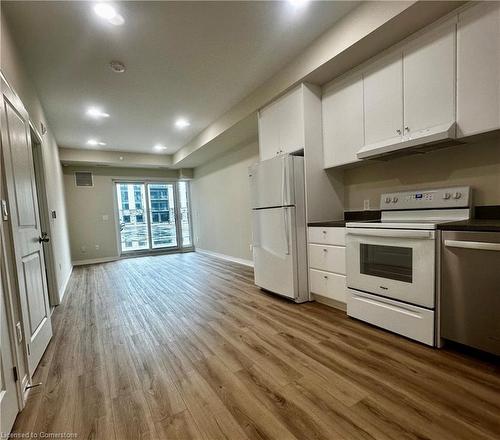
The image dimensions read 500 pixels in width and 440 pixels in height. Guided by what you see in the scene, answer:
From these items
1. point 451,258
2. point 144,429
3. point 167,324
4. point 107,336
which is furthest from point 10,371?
point 451,258

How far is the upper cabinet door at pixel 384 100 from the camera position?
7.20ft

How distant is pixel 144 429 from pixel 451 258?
2103 mm

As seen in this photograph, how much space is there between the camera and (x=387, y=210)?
2.49 m

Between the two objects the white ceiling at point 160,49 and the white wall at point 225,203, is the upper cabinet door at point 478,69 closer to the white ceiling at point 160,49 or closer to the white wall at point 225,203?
the white ceiling at point 160,49

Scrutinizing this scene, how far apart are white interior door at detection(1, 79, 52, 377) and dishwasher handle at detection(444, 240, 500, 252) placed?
112 inches

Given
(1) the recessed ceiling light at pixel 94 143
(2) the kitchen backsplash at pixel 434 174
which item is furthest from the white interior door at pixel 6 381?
(1) the recessed ceiling light at pixel 94 143

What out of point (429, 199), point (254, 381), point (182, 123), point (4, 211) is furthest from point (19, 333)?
point (182, 123)

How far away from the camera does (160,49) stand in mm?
2461

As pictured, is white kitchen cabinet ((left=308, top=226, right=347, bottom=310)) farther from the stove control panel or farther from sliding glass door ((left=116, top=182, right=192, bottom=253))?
sliding glass door ((left=116, top=182, right=192, bottom=253))

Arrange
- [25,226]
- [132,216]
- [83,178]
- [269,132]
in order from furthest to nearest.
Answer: [132,216] → [83,178] → [269,132] → [25,226]

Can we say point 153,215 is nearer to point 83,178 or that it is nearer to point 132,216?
point 132,216

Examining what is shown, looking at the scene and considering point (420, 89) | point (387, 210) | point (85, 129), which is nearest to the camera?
point (420, 89)

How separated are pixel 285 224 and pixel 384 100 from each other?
1.49 m

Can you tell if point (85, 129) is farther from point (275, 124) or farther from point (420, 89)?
point (420, 89)
